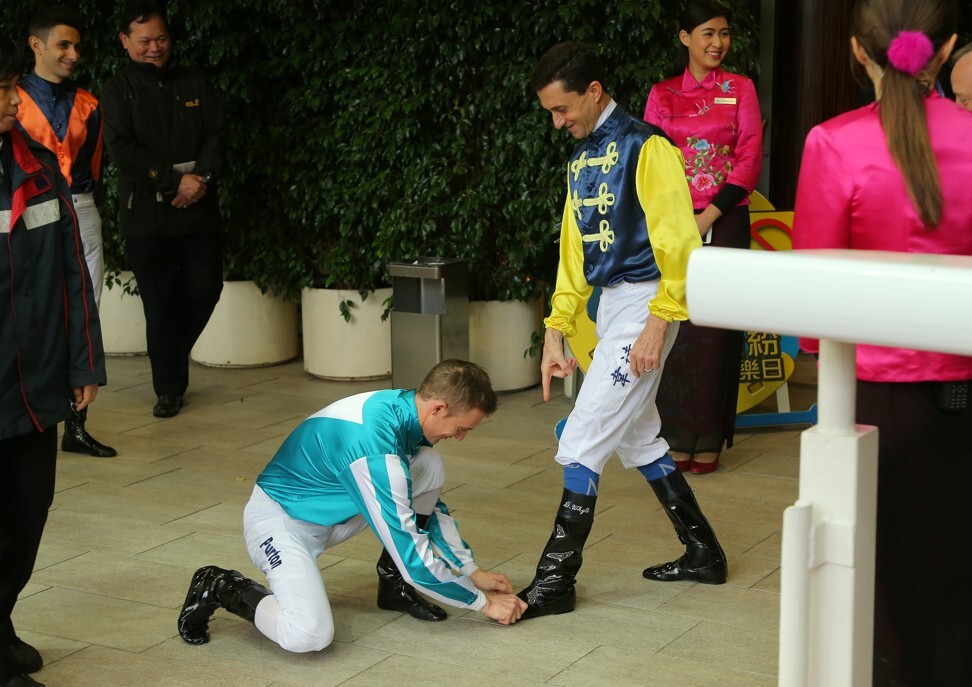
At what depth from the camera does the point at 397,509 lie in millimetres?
2854

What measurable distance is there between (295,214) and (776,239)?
2402 mm

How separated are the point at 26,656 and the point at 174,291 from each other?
276cm

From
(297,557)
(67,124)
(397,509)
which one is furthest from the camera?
(67,124)

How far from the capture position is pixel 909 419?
6.12ft

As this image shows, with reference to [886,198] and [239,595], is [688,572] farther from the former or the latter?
[886,198]

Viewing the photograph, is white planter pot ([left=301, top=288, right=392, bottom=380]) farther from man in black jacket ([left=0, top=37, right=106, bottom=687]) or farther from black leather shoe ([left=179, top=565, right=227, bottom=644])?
man in black jacket ([left=0, top=37, right=106, bottom=687])

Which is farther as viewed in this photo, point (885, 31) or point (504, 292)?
point (504, 292)

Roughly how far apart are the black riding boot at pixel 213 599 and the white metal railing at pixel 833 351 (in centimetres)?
238

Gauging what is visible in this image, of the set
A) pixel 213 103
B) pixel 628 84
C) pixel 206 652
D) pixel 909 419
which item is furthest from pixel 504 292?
pixel 909 419

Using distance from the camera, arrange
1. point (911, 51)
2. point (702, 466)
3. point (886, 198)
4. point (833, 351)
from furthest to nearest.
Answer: point (702, 466), point (886, 198), point (911, 51), point (833, 351)

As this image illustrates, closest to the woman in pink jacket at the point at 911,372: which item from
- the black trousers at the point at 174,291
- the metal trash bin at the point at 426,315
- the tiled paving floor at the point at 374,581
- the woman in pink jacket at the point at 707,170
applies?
the tiled paving floor at the point at 374,581

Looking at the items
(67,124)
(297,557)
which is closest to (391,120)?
(67,124)

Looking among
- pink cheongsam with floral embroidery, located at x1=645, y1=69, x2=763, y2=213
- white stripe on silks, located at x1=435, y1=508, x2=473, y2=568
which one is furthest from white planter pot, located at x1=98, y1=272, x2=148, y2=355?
white stripe on silks, located at x1=435, y1=508, x2=473, y2=568

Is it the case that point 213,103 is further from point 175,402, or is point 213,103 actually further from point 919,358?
point 919,358
